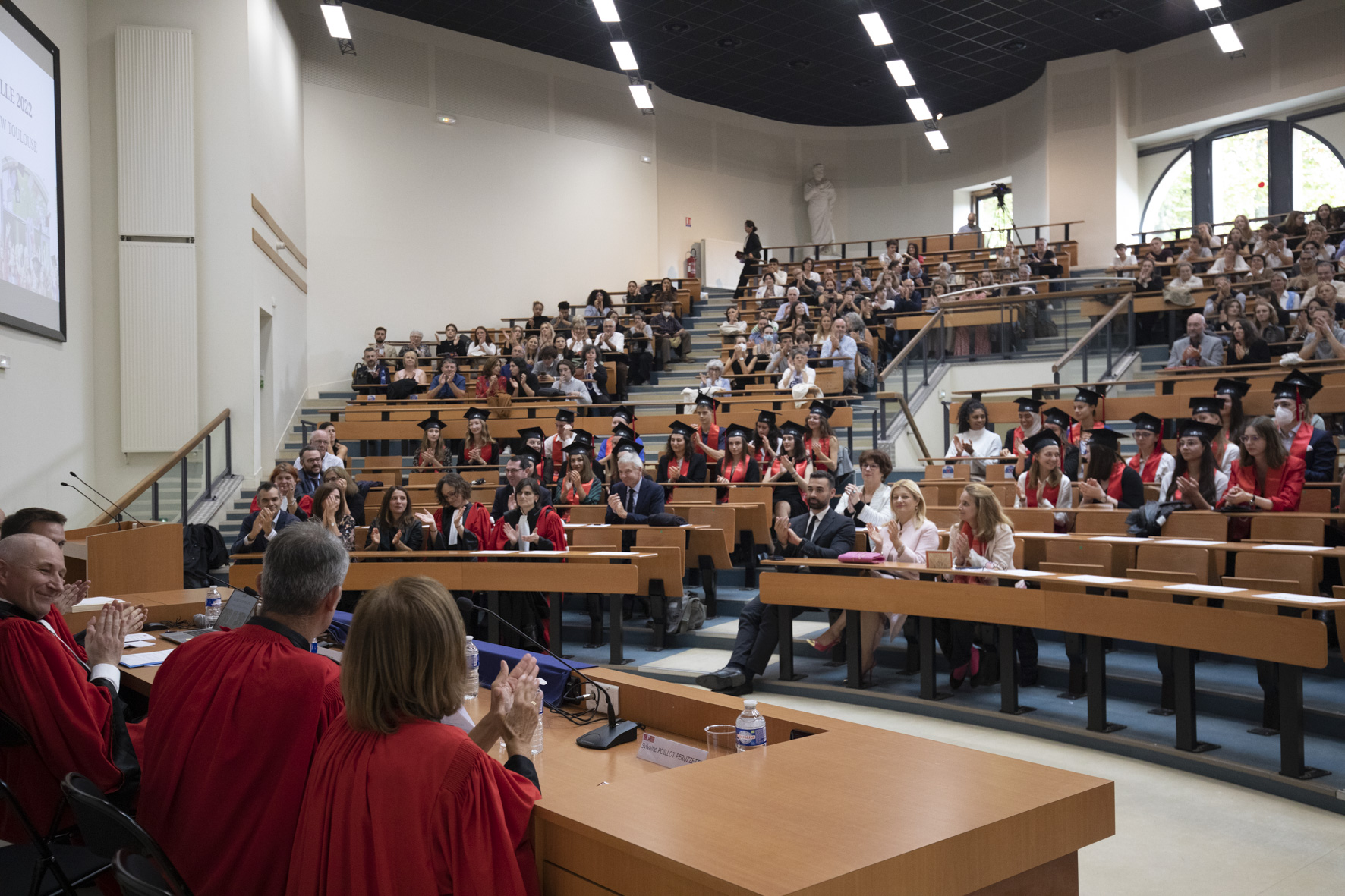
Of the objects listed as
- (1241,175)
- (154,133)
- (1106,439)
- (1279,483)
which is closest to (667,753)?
(1279,483)

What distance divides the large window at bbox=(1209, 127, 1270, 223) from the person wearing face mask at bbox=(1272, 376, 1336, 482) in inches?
487

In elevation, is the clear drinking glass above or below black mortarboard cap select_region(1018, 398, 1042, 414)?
below

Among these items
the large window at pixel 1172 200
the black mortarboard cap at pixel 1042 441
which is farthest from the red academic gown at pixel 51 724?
the large window at pixel 1172 200

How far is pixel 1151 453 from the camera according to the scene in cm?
781

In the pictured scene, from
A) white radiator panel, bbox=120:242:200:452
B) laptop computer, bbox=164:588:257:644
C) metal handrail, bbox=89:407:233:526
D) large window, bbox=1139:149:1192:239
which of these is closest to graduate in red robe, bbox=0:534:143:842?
laptop computer, bbox=164:588:257:644

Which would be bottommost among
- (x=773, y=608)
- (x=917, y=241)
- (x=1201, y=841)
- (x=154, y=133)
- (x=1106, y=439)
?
(x=1201, y=841)

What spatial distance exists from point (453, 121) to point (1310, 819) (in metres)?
16.8

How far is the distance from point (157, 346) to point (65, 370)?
1104 millimetres

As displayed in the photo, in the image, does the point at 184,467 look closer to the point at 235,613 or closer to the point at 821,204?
the point at 235,613

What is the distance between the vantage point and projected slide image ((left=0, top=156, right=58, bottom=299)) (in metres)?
8.34

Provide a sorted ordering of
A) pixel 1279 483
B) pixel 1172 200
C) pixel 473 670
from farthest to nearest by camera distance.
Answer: pixel 1172 200 < pixel 1279 483 < pixel 473 670

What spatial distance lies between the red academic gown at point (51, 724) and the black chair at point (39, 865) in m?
0.06

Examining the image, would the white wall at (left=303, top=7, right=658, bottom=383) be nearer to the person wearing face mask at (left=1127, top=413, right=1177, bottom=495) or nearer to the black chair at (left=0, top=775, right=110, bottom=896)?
the person wearing face mask at (left=1127, top=413, right=1177, bottom=495)

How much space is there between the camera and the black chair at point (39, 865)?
8.13 ft
